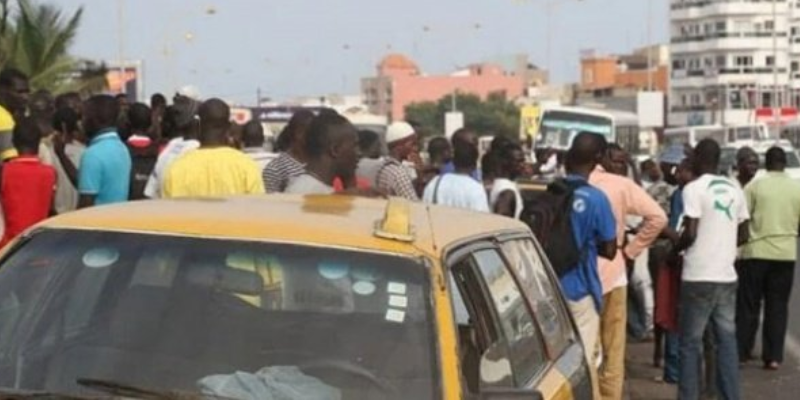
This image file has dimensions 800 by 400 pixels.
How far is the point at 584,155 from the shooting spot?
30.1 feet

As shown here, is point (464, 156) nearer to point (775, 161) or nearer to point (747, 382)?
point (747, 382)

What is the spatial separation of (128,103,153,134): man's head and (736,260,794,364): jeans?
4630mm

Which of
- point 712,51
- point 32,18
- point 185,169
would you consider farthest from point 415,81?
point 185,169

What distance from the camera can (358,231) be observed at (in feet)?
16.0

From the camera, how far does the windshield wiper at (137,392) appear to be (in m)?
4.41

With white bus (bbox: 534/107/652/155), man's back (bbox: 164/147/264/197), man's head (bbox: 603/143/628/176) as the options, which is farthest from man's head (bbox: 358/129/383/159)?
white bus (bbox: 534/107/652/155)

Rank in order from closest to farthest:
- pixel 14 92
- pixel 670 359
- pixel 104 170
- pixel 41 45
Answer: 1. pixel 104 170
2. pixel 14 92
3. pixel 670 359
4. pixel 41 45

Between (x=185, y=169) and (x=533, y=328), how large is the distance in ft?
9.27

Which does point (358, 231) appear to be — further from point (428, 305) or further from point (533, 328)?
point (533, 328)

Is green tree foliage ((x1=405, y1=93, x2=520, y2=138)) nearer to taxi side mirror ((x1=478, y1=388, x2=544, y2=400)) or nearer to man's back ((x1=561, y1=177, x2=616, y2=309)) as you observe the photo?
man's back ((x1=561, y1=177, x2=616, y2=309))

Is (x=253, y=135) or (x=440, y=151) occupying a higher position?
(x=253, y=135)

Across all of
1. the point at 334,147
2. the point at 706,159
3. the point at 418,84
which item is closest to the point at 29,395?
the point at 334,147

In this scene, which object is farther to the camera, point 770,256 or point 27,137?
point 770,256

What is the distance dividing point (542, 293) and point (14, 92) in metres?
5.51
